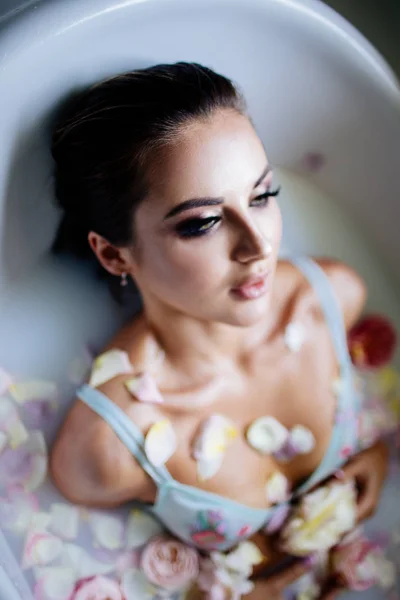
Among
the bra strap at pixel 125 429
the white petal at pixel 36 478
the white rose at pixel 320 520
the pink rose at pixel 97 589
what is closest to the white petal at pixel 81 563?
the pink rose at pixel 97 589

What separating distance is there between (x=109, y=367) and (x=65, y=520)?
286 millimetres

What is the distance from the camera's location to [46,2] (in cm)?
99

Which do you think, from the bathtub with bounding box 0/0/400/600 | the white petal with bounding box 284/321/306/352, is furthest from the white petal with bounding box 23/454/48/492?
the white petal with bounding box 284/321/306/352

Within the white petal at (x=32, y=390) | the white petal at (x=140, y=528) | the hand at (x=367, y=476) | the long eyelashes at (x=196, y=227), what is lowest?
the hand at (x=367, y=476)

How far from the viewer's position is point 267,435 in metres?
1.19

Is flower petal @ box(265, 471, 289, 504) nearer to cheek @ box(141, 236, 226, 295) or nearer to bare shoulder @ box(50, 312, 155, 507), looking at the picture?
bare shoulder @ box(50, 312, 155, 507)

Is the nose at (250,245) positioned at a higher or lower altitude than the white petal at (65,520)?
higher

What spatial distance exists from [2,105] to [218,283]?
0.41 metres

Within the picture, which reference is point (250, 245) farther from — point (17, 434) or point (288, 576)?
point (288, 576)

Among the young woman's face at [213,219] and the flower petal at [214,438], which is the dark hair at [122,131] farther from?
the flower petal at [214,438]

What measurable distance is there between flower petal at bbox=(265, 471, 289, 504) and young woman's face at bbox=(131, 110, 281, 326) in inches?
13.7

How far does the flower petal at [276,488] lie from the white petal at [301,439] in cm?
6

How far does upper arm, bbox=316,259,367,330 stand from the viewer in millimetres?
1312

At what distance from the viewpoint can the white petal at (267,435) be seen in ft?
3.88
